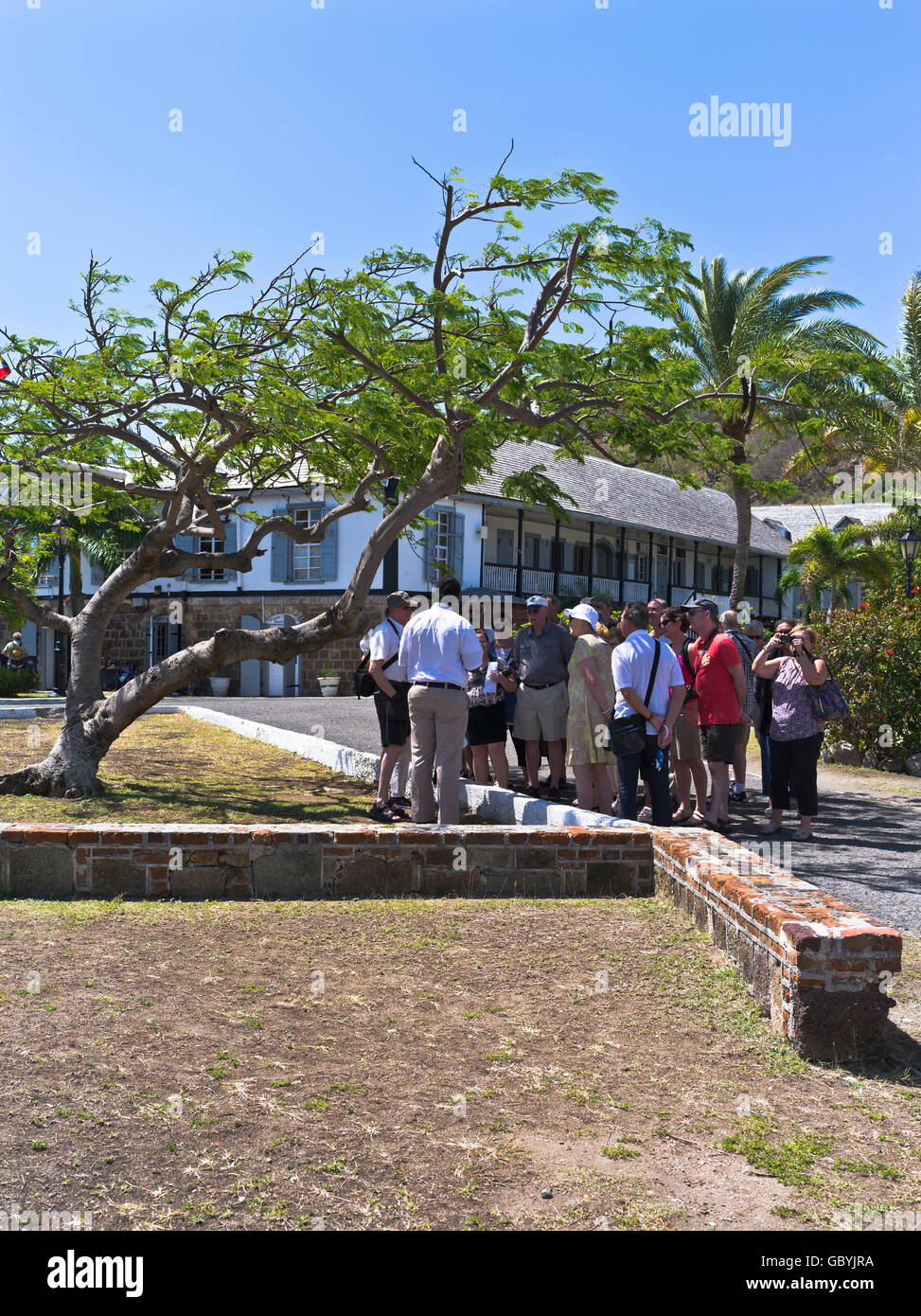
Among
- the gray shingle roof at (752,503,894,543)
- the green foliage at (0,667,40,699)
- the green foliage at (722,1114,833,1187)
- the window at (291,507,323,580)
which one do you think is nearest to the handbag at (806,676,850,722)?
the green foliage at (722,1114,833,1187)

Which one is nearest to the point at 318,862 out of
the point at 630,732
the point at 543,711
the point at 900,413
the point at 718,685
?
the point at 630,732

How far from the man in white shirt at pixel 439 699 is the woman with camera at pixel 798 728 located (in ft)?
7.49

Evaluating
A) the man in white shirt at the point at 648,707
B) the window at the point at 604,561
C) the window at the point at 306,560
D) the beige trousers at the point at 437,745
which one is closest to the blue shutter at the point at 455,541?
the window at the point at 306,560

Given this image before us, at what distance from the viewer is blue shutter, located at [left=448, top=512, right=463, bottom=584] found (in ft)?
106

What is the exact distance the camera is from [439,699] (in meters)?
7.30

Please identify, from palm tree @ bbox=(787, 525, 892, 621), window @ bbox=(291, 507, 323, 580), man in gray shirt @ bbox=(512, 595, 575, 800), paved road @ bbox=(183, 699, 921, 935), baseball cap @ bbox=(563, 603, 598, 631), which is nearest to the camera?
paved road @ bbox=(183, 699, 921, 935)

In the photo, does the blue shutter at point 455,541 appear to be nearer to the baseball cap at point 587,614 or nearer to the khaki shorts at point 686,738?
the khaki shorts at point 686,738

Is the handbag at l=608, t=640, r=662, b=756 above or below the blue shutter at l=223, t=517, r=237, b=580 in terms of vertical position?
below

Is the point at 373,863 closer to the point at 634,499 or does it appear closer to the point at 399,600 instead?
the point at 399,600

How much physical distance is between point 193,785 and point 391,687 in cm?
311

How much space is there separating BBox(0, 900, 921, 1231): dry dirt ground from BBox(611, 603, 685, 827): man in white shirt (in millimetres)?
2251

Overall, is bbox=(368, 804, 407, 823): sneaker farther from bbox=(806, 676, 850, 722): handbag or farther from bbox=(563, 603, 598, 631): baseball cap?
bbox=(806, 676, 850, 722): handbag
